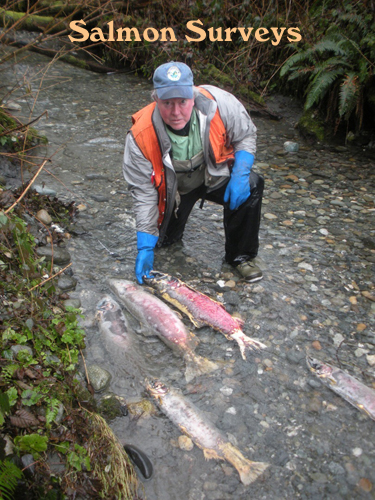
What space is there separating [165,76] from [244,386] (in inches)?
96.8

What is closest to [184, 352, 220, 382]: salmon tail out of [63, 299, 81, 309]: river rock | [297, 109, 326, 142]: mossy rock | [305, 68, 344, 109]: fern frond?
[63, 299, 81, 309]: river rock

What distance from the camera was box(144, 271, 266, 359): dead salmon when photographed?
3.52 metres

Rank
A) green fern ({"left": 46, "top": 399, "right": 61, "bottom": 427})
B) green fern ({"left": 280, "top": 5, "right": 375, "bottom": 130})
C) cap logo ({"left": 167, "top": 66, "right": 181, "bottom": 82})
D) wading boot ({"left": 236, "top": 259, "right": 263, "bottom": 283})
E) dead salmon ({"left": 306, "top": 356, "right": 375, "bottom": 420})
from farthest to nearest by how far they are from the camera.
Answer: green fern ({"left": 280, "top": 5, "right": 375, "bottom": 130}), wading boot ({"left": 236, "top": 259, "right": 263, "bottom": 283}), cap logo ({"left": 167, "top": 66, "right": 181, "bottom": 82}), dead salmon ({"left": 306, "top": 356, "right": 375, "bottom": 420}), green fern ({"left": 46, "top": 399, "right": 61, "bottom": 427})

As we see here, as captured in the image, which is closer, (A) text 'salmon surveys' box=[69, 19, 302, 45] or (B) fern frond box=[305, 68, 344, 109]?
(B) fern frond box=[305, 68, 344, 109]

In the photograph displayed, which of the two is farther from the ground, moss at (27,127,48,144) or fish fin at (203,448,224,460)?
moss at (27,127,48,144)

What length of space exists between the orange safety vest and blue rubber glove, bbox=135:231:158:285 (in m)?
0.43

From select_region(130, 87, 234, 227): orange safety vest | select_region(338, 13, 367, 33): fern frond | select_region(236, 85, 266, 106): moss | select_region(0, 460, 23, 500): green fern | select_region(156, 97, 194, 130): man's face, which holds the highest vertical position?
select_region(338, 13, 367, 33): fern frond

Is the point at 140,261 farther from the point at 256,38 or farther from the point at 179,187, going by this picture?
the point at 256,38

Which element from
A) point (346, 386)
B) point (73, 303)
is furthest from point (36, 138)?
point (346, 386)

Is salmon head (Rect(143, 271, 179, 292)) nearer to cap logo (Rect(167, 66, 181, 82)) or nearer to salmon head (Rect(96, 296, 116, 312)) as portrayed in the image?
salmon head (Rect(96, 296, 116, 312))

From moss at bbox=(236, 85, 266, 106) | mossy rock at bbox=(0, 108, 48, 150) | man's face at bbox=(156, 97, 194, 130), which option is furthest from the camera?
moss at bbox=(236, 85, 266, 106)

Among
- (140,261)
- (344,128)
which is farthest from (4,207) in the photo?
(344,128)

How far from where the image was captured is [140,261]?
4.02 metres

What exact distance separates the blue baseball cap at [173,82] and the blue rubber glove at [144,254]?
1261mm
